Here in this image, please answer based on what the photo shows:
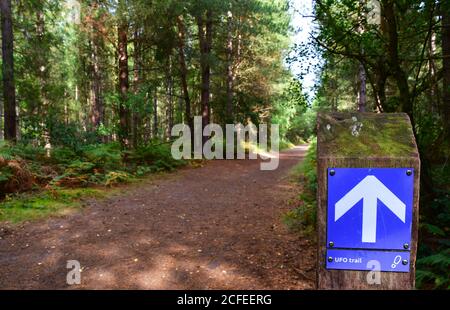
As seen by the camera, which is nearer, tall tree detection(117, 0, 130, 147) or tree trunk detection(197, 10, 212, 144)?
tall tree detection(117, 0, 130, 147)

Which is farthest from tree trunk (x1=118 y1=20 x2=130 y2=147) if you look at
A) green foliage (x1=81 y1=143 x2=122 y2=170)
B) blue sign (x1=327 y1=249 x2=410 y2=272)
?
blue sign (x1=327 y1=249 x2=410 y2=272)

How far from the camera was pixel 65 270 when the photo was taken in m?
4.70

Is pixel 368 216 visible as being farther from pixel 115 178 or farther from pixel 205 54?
pixel 205 54

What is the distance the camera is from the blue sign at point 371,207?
200 centimetres

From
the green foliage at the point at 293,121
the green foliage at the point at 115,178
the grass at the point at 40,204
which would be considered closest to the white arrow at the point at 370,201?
the grass at the point at 40,204

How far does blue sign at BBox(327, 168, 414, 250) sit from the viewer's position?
2000 mm

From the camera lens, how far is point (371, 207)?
2.02 meters

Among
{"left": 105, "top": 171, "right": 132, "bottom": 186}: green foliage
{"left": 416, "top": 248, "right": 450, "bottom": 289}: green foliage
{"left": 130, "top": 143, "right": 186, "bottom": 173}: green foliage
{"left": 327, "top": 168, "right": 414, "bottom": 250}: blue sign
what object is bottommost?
{"left": 416, "top": 248, "right": 450, "bottom": 289}: green foliage

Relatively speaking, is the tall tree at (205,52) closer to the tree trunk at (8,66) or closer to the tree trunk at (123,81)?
the tree trunk at (123,81)

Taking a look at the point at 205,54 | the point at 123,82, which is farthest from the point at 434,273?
the point at 205,54

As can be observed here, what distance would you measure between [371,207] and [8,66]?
12.6 metres

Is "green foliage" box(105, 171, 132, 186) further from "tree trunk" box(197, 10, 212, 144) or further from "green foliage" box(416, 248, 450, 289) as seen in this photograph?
"tree trunk" box(197, 10, 212, 144)

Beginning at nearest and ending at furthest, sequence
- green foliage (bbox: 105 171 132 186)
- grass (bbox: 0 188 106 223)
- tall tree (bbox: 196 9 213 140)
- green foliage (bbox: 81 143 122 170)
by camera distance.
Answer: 1. grass (bbox: 0 188 106 223)
2. green foliage (bbox: 105 171 132 186)
3. green foliage (bbox: 81 143 122 170)
4. tall tree (bbox: 196 9 213 140)

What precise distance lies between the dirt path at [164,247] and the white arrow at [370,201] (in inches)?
99.3
